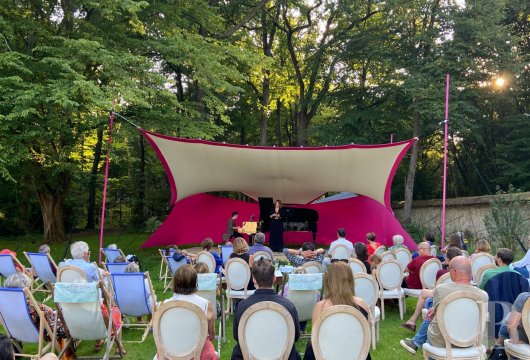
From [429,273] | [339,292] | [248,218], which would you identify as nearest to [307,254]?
[429,273]

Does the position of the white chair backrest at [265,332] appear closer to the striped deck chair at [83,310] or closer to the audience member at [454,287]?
the audience member at [454,287]

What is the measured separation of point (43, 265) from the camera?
20.5 ft

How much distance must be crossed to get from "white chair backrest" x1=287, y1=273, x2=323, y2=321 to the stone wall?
8.96 metres

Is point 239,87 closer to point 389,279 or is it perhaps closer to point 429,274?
point 389,279

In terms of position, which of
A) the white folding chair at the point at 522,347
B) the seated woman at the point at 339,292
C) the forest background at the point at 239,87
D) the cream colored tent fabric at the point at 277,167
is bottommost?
the white folding chair at the point at 522,347

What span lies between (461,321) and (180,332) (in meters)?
1.99

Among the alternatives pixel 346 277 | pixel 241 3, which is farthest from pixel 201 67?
pixel 346 277

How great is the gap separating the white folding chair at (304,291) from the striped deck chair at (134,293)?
4.72ft

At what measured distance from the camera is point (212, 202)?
45.1 feet

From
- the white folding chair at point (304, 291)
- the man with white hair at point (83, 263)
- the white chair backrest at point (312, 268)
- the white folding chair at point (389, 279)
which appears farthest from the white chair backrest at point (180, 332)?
the white folding chair at point (389, 279)

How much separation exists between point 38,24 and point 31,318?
8565mm

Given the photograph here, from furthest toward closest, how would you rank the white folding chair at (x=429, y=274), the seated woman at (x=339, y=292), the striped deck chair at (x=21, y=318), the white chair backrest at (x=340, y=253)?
the white chair backrest at (x=340, y=253) < the white folding chair at (x=429, y=274) < the striped deck chair at (x=21, y=318) < the seated woman at (x=339, y=292)

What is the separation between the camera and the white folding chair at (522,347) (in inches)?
124

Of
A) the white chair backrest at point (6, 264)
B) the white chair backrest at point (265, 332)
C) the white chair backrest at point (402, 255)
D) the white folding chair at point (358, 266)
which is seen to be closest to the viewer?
the white chair backrest at point (265, 332)
